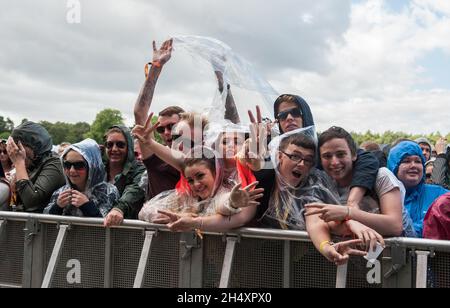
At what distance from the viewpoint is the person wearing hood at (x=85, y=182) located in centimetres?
429

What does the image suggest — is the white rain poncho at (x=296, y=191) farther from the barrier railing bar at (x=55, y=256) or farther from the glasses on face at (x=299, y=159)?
the barrier railing bar at (x=55, y=256)

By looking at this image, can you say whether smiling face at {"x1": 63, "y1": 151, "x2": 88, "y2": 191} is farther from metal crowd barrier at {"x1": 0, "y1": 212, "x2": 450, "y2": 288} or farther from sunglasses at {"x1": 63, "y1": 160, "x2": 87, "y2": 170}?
metal crowd barrier at {"x1": 0, "y1": 212, "x2": 450, "y2": 288}

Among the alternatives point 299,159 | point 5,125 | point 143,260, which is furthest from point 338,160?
point 5,125

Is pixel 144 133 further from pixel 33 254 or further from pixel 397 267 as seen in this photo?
pixel 397 267

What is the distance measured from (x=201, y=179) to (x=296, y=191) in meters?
0.65

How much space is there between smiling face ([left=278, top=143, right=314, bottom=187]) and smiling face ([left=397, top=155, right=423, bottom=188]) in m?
1.12

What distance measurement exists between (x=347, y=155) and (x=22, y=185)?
261 cm

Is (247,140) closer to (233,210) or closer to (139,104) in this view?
(233,210)

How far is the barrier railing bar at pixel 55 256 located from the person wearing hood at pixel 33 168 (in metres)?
0.54

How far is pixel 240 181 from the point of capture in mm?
3484

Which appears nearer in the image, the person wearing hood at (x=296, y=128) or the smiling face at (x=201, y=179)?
the person wearing hood at (x=296, y=128)

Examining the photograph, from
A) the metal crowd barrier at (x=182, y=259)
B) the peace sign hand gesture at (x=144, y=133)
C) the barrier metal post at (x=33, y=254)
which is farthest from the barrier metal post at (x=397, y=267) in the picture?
the barrier metal post at (x=33, y=254)

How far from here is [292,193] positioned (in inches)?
136
